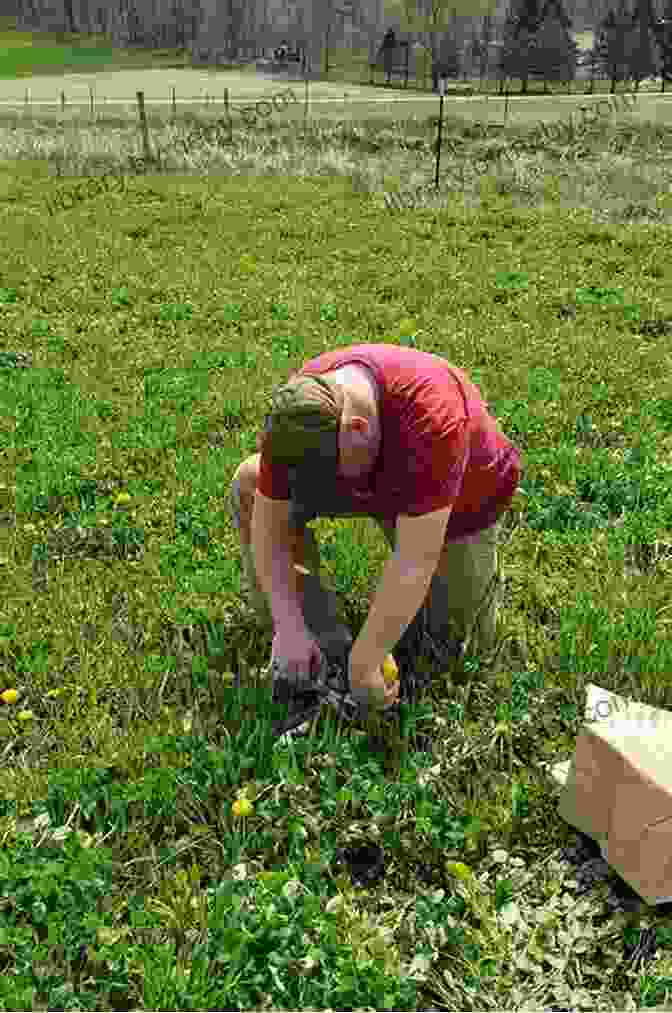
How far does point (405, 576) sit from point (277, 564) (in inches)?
25.2

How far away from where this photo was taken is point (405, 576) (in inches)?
106

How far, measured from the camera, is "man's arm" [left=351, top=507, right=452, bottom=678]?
268cm

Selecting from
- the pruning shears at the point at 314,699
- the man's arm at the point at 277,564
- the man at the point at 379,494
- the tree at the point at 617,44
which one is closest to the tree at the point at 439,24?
the tree at the point at 617,44

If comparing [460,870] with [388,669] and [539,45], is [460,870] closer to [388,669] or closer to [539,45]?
[388,669]

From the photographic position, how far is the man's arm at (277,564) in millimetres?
3111

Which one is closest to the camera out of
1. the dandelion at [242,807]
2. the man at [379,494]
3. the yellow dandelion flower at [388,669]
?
the man at [379,494]

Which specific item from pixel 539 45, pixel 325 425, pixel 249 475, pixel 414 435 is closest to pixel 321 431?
pixel 325 425

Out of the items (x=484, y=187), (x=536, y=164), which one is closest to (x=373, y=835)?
(x=484, y=187)

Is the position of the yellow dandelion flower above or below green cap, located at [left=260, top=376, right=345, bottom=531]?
below

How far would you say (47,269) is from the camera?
10133 millimetres

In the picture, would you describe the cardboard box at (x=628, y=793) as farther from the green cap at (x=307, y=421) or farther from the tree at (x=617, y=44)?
the tree at (x=617, y=44)

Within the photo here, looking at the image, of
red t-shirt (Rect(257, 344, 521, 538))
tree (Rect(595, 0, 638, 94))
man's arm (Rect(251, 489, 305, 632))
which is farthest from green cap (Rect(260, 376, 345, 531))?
tree (Rect(595, 0, 638, 94))

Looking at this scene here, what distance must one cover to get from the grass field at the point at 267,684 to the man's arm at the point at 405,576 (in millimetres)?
483

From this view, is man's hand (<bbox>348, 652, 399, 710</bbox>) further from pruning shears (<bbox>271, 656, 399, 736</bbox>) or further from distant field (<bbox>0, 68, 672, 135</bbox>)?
distant field (<bbox>0, 68, 672, 135</bbox>)
